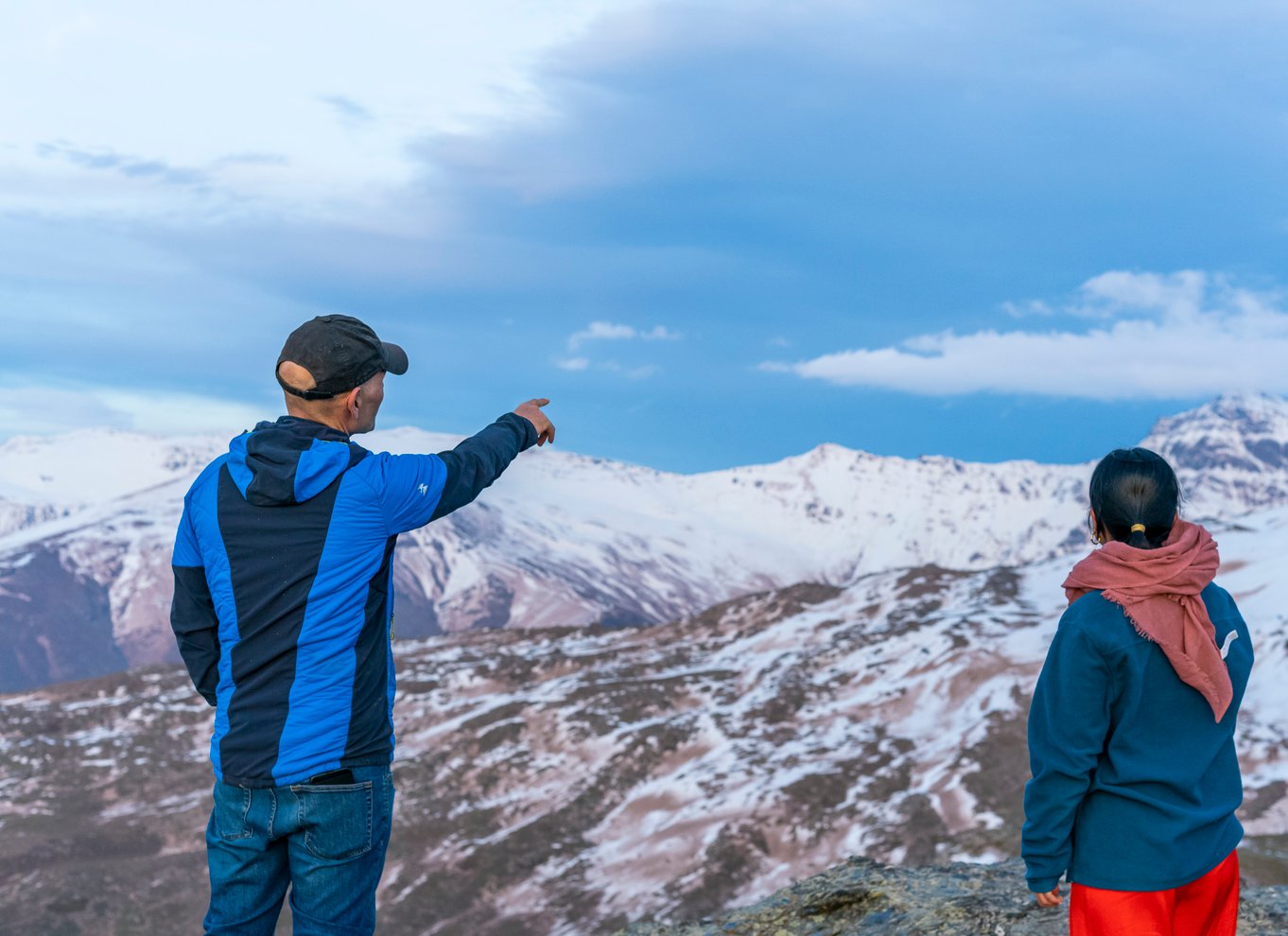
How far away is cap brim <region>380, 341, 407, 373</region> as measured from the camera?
13.8 feet

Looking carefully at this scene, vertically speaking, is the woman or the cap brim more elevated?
the cap brim

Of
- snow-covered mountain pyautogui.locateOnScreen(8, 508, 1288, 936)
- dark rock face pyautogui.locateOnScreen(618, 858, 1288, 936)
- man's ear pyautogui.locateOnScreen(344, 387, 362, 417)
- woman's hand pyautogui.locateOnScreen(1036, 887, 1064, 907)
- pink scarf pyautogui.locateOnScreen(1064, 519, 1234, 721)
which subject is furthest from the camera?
snow-covered mountain pyautogui.locateOnScreen(8, 508, 1288, 936)

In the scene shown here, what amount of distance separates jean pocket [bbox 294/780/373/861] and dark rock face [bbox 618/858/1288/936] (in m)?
3.65

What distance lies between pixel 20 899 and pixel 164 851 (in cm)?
385

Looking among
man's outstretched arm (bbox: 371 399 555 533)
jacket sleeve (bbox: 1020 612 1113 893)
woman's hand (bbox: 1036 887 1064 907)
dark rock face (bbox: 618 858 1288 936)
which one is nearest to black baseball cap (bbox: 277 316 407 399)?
man's outstretched arm (bbox: 371 399 555 533)

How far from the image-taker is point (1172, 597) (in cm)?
383

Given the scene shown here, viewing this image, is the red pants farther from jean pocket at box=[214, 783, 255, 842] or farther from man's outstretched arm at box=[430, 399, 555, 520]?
jean pocket at box=[214, 783, 255, 842]

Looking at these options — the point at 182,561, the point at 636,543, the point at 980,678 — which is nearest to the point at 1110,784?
the point at 182,561

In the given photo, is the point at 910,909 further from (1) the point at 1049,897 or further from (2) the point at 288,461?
(2) the point at 288,461

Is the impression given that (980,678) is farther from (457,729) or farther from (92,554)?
(92,554)

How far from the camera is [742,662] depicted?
41.1 m

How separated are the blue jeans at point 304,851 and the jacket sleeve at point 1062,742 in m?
2.25

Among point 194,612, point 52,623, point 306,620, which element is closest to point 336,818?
point 306,620

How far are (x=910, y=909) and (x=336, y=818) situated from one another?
160 inches
